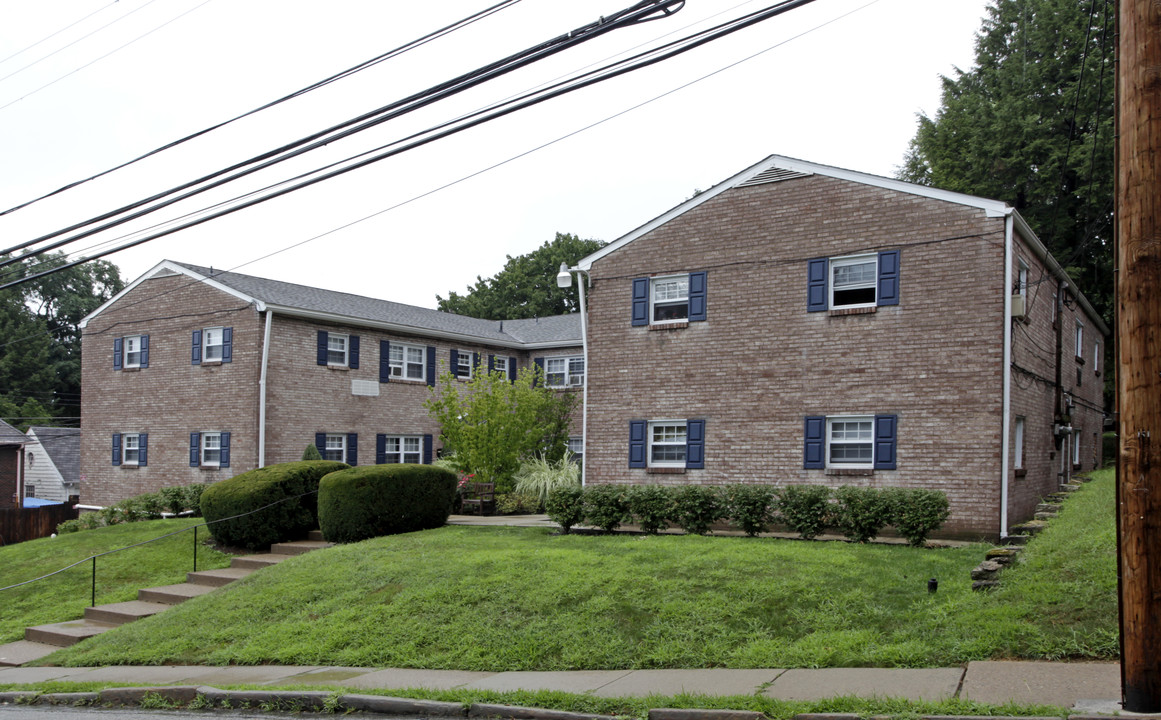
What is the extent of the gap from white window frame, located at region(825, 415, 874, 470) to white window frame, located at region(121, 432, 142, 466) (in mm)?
20676

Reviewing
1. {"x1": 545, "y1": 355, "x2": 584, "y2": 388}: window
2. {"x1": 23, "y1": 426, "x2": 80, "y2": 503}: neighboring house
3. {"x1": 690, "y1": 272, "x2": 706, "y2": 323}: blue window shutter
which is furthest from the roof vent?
{"x1": 23, "y1": 426, "x2": 80, "y2": 503}: neighboring house

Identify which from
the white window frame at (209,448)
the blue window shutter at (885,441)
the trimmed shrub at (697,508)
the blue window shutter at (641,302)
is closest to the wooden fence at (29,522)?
the white window frame at (209,448)

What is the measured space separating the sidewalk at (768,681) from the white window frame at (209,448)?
15243 millimetres

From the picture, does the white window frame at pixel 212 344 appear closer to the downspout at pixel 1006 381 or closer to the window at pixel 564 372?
the window at pixel 564 372

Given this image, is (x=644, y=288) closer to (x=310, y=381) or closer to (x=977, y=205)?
(x=977, y=205)

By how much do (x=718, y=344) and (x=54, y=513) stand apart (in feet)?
67.3

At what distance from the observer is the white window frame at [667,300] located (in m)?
18.6

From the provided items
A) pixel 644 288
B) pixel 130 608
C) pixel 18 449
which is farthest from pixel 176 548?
pixel 18 449

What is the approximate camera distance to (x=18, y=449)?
126ft

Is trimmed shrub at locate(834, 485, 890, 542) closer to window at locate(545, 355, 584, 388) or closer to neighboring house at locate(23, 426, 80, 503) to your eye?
window at locate(545, 355, 584, 388)

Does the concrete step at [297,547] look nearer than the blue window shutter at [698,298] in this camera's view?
Yes

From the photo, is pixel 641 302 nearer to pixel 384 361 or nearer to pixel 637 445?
pixel 637 445

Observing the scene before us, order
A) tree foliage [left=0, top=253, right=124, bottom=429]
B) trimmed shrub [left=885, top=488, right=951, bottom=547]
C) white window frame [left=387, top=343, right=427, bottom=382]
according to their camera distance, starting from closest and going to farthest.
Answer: trimmed shrub [left=885, top=488, right=951, bottom=547] < white window frame [left=387, top=343, right=427, bottom=382] < tree foliage [left=0, top=253, right=124, bottom=429]

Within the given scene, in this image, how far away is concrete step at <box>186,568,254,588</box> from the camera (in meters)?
15.2
